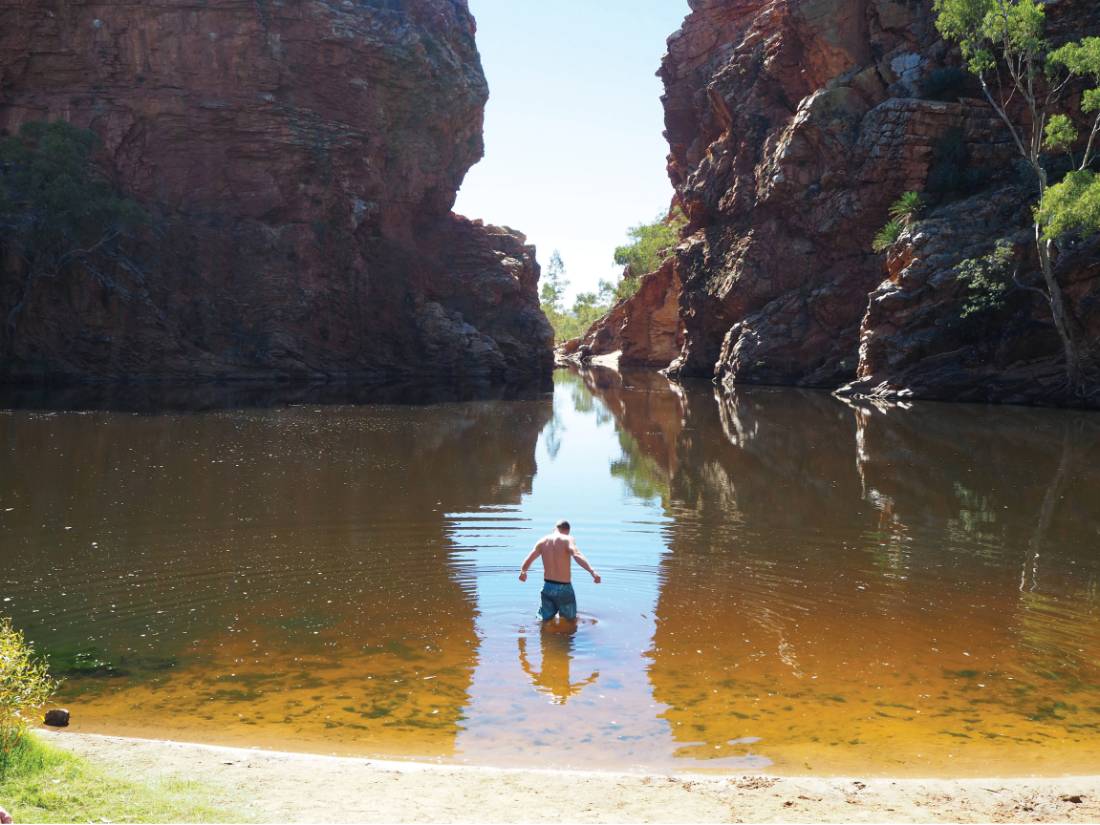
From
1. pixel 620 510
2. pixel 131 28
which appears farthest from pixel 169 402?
pixel 131 28

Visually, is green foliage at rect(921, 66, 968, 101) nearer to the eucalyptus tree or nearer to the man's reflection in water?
the eucalyptus tree

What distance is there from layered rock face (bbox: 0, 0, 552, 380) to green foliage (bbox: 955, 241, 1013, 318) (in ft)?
106

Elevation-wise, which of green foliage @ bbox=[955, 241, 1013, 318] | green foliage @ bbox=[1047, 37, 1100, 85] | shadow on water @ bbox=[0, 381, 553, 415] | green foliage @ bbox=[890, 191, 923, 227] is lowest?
shadow on water @ bbox=[0, 381, 553, 415]

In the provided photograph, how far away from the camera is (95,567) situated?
14.0 m

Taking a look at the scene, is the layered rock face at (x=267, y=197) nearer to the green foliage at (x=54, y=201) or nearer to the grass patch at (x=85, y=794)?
the green foliage at (x=54, y=201)

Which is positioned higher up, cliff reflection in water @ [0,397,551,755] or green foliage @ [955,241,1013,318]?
green foliage @ [955,241,1013,318]

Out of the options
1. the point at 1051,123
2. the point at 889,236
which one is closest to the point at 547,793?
the point at 1051,123

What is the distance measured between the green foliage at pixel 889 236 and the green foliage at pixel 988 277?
19.1 ft

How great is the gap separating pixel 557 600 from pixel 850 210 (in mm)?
49999

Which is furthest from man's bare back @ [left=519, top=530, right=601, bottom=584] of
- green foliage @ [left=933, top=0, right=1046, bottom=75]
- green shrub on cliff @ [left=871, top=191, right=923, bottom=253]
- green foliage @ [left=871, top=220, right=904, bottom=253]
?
green shrub on cliff @ [left=871, top=191, right=923, bottom=253]

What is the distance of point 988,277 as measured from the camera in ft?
148

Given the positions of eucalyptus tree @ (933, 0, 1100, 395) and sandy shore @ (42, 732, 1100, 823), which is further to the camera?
eucalyptus tree @ (933, 0, 1100, 395)

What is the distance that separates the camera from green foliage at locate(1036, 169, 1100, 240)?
118ft

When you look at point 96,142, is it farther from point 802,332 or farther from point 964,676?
point 964,676
